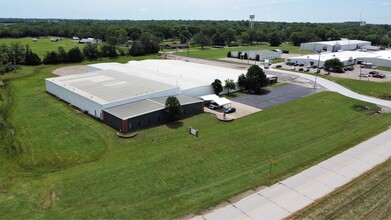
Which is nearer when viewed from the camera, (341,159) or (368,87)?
(341,159)

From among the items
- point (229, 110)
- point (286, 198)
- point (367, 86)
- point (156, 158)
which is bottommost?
point (286, 198)

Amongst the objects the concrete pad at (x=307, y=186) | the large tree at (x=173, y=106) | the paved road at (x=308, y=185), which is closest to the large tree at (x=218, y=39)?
the large tree at (x=173, y=106)

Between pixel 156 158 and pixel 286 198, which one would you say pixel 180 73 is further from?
pixel 286 198

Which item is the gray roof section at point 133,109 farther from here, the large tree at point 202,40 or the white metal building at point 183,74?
the large tree at point 202,40

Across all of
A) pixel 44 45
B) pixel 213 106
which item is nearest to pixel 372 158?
pixel 213 106

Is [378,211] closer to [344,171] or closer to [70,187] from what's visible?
[344,171]

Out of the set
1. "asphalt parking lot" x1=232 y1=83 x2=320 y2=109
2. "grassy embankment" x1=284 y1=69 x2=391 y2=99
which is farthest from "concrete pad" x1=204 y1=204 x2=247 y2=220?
"grassy embankment" x1=284 y1=69 x2=391 y2=99
